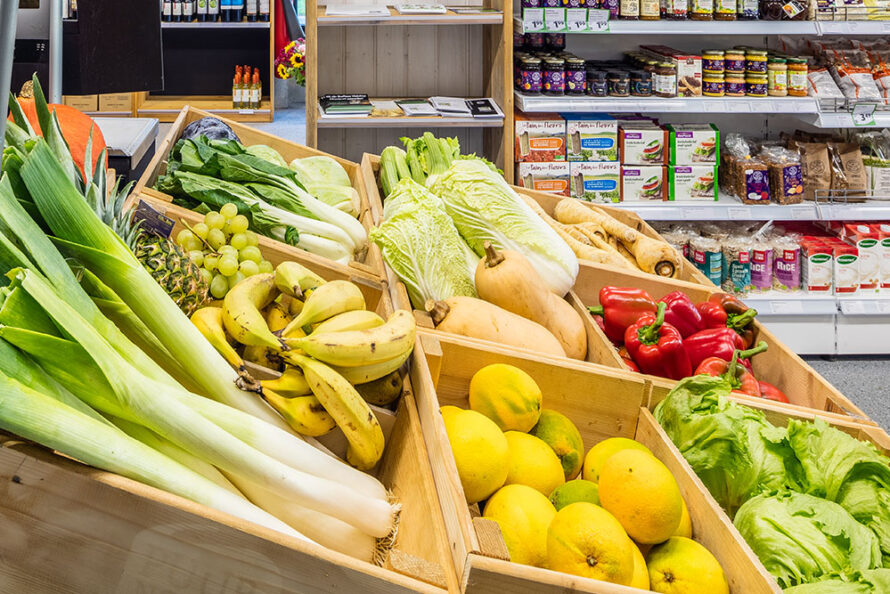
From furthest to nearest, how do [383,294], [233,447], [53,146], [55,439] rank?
[383,294] < [53,146] < [233,447] < [55,439]

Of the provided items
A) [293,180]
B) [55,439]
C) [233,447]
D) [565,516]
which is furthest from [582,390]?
[293,180]

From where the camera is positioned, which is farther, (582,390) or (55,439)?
(582,390)

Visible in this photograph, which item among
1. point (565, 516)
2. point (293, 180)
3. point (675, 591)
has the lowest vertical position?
point (675, 591)

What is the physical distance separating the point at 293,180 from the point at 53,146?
0.98 m

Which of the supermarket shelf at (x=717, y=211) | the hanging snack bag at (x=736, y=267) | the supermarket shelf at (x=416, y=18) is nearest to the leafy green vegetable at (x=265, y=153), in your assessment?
the supermarket shelf at (x=416, y=18)

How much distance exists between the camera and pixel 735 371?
1575 mm

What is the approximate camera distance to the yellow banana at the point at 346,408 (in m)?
1.06

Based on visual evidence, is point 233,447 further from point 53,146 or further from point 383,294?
point 383,294

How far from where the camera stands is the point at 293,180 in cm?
217

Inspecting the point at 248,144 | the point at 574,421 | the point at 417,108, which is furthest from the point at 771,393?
the point at 417,108

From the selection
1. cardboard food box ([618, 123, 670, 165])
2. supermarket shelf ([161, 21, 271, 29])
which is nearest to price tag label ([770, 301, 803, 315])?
cardboard food box ([618, 123, 670, 165])

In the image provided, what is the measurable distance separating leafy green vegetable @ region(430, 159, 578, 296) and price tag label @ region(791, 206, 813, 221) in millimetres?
2356

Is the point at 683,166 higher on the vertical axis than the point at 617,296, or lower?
higher

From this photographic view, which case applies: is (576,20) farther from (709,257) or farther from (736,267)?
(736,267)
